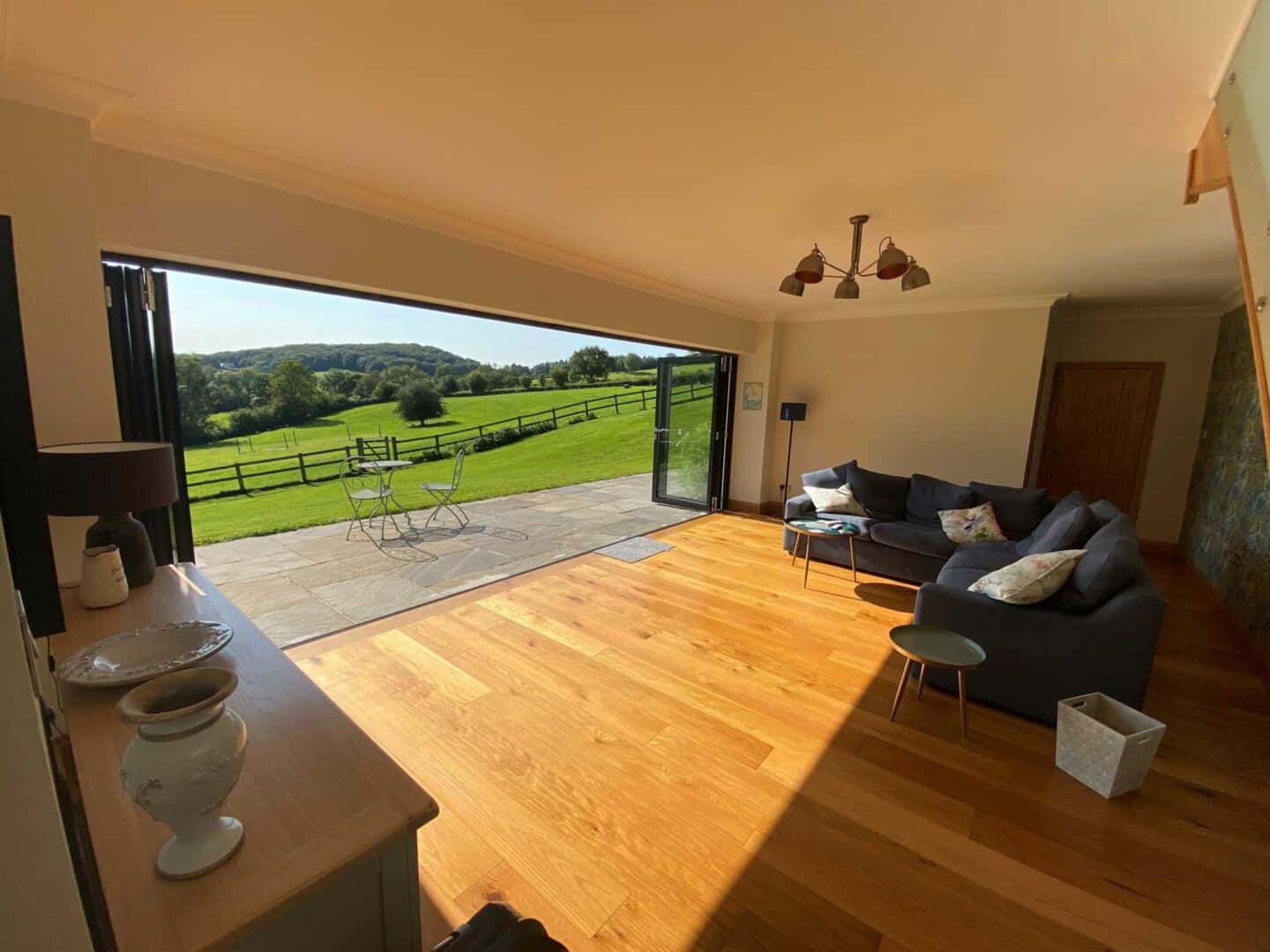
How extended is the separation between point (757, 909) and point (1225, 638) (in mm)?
4003

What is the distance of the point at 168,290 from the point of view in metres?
2.21

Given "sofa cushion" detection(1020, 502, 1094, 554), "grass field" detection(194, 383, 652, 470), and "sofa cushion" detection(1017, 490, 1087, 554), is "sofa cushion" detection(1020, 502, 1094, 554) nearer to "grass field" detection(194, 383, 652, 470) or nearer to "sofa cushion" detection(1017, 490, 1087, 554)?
"sofa cushion" detection(1017, 490, 1087, 554)

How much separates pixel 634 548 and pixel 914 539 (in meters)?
2.35

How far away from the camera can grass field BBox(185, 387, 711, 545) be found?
5027mm

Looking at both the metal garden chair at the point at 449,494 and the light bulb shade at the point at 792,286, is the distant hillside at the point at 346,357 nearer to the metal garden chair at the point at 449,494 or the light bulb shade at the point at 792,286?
the metal garden chair at the point at 449,494

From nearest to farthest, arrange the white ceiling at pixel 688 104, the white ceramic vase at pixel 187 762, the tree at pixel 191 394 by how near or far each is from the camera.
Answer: the white ceramic vase at pixel 187 762, the white ceiling at pixel 688 104, the tree at pixel 191 394

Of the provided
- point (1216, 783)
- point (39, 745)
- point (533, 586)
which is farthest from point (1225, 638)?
point (39, 745)

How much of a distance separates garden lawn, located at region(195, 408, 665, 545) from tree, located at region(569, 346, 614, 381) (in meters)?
0.62

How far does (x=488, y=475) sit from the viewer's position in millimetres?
8078

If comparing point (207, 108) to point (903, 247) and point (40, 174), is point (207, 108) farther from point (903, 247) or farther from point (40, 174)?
point (903, 247)

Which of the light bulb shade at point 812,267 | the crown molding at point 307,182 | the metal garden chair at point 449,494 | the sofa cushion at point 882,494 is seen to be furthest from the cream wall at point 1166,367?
the metal garden chair at point 449,494

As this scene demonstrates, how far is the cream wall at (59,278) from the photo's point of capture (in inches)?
65.7

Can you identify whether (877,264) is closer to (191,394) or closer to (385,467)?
(191,394)

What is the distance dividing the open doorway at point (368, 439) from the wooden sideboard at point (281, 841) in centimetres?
172
